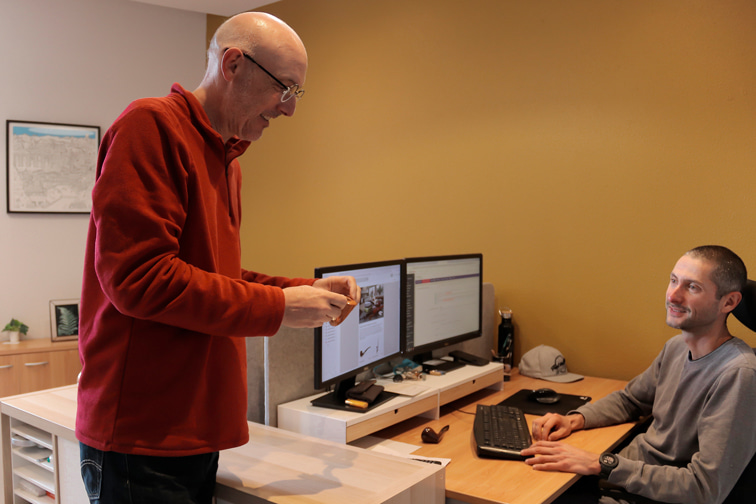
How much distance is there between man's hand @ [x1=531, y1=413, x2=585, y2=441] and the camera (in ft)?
6.15

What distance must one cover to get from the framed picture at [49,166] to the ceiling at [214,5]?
2.95 feet

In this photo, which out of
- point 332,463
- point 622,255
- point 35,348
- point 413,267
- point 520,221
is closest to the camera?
point 332,463

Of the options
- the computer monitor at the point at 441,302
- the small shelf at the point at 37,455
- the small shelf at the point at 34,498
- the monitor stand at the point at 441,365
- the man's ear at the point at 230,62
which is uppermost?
the man's ear at the point at 230,62

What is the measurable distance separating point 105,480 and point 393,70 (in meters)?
2.69

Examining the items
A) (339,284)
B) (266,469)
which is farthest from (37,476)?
(339,284)

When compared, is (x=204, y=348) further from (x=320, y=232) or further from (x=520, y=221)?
(x=320, y=232)

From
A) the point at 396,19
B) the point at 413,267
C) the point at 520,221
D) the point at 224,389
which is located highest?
the point at 396,19

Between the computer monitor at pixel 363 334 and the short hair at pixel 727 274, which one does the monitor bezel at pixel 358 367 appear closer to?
the computer monitor at pixel 363 334

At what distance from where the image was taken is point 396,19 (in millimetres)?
3229

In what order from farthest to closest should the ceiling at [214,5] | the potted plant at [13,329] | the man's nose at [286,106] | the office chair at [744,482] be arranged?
the ceiling at [214,5] < the potted plant at [13,329] < the office chair at [744,482] < the man's nose at [286,106]

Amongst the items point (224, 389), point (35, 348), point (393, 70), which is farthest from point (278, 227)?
point (224, 389)

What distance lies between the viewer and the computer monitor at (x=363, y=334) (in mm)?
1782

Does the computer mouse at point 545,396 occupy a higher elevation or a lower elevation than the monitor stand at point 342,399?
lower

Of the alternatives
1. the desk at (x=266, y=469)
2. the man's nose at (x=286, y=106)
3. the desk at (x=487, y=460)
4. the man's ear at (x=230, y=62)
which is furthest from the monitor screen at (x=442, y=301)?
the man's ear at (x=230, y=62)
